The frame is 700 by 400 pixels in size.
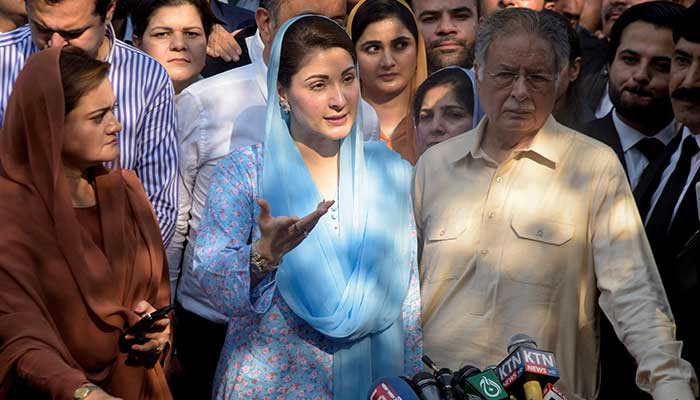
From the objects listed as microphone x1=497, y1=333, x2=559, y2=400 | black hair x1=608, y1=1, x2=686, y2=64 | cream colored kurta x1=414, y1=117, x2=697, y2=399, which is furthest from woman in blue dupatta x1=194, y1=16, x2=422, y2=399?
black hair x1=608, y1=1, x2=686, y2=64

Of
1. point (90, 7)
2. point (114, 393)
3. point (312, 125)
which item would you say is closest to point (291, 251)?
point (312, 125)

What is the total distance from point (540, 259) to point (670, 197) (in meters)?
0.90

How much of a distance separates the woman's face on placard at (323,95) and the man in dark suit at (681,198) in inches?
55.2

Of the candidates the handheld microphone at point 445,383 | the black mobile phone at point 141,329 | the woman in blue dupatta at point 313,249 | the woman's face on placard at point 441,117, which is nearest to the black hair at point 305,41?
the woman in blue dupatta at point 313,249

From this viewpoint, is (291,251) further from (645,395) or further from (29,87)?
(645,395)

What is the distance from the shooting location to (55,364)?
13.8 feet

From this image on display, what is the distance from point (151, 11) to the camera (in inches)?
266

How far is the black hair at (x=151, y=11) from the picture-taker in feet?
22.2

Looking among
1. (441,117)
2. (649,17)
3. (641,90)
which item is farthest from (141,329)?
(649,17)

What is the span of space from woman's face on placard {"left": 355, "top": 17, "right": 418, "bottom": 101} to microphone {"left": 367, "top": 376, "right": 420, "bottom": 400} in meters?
2.93

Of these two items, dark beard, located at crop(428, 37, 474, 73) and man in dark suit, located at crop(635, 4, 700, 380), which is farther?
dark beard, located at crop(428, 37, 474, 73)

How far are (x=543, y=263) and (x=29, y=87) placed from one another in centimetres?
204

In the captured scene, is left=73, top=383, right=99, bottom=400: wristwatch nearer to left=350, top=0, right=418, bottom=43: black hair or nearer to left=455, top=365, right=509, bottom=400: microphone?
left=455, top=365, right=509, bottom=400: microphone

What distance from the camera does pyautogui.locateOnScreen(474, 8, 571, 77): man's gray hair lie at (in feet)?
16.9
